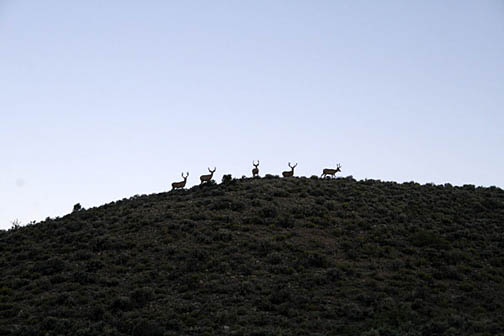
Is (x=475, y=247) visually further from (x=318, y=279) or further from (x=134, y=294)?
(x=134, y=294)

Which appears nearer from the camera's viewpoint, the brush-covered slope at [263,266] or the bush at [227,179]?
the brush-covered slope at [263,266]

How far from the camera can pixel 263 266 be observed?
18.8 metres

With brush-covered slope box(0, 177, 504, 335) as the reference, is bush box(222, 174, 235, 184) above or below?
above

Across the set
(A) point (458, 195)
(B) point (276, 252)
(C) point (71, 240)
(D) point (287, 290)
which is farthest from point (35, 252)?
(A) point (458, 195)

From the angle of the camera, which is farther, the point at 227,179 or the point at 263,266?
the point at 227,179

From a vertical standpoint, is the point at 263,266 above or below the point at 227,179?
below

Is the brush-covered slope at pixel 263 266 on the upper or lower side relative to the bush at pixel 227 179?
lower

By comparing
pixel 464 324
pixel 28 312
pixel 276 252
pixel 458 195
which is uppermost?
pixel 458 195

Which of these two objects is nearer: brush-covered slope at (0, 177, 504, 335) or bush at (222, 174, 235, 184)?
brush-covered slope at (0, 177, 504, 335)

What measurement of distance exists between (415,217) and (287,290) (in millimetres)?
11588

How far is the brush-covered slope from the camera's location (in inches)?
577

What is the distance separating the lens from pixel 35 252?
2236cm

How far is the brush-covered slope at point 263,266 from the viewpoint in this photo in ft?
48.1

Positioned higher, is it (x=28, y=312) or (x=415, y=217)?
(x=415, y=217)
